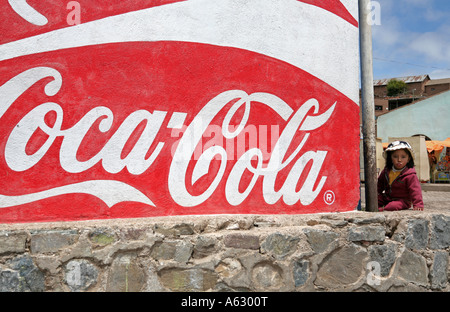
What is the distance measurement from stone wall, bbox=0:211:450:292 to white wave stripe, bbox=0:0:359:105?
135 cm

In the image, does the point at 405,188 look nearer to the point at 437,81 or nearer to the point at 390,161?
the point at 390,161

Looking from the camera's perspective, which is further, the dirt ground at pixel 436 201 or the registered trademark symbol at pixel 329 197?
the dirt ground at pixel 436 201

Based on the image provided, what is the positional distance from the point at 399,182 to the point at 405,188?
78 mm

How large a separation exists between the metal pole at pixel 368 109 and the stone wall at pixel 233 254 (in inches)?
12.5

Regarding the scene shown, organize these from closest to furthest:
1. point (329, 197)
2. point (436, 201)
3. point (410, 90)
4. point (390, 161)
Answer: point (329, 197)
point (390, 161)
point (436, 201)
point (410, 90)

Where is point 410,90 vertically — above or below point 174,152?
above

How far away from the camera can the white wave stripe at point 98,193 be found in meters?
2.77

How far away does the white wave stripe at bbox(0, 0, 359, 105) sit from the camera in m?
2.92

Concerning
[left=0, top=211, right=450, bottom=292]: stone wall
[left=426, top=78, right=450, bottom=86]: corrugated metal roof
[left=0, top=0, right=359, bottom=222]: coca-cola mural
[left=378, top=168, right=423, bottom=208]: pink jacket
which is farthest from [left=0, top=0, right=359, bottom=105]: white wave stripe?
[left=426, top=78, right=450, bottom=86]: corrugated metal roof

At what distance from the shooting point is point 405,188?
361 cm

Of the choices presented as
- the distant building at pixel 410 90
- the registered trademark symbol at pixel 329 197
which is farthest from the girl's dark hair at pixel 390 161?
the distant building at pixel 410 90

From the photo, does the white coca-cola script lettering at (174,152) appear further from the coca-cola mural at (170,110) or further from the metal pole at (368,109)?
the metal pole at (368,109)

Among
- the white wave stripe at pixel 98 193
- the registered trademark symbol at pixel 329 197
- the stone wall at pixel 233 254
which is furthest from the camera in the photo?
the registered trademark symbol at pixel 329 197

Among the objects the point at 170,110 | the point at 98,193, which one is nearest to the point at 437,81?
the point at 170,110
